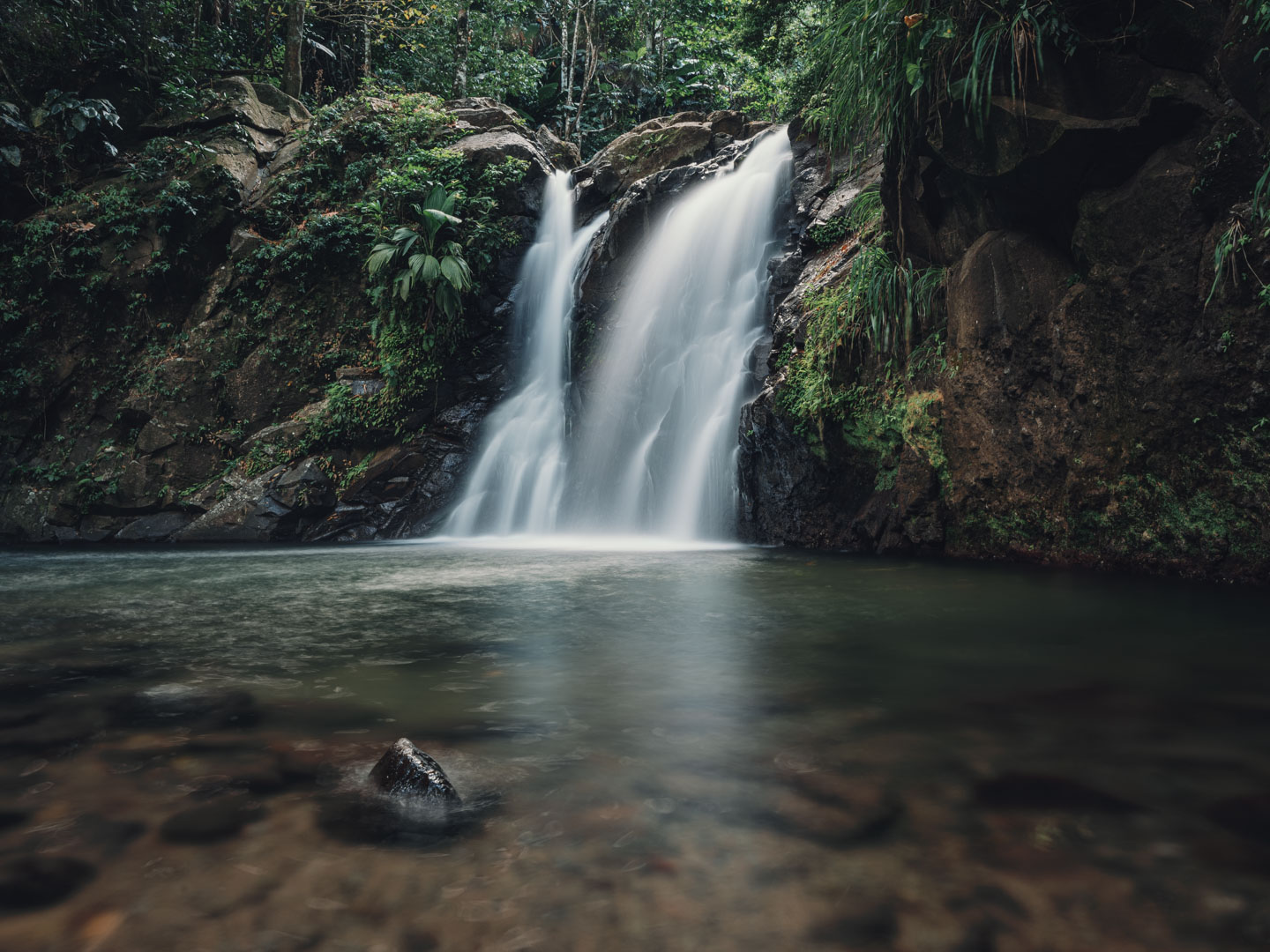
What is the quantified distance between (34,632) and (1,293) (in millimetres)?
10616

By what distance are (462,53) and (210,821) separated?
19058mm

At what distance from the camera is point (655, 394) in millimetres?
9906

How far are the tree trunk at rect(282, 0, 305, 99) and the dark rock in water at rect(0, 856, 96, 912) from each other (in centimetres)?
1683

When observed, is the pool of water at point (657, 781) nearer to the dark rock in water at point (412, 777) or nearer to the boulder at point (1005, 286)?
the dark rock in water at point (412, 777)

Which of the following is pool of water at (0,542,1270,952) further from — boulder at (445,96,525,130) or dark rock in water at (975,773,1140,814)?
boulder at (445,96,525,130)

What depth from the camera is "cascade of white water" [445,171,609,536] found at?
33.9 feet

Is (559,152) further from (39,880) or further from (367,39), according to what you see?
(39,880)

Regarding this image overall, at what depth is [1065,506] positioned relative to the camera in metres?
Answer: 5.87

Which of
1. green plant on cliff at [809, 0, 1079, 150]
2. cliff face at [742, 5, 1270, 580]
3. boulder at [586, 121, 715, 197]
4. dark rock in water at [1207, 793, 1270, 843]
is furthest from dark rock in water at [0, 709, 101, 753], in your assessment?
boulder at [586, 121, 715, 197]

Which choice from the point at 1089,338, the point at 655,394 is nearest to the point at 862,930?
the point at 1089,338

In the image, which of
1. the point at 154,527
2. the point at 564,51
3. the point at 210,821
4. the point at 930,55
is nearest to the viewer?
the point at 210,821

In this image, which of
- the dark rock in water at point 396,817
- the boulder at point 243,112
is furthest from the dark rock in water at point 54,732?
the boulder at point 243,112

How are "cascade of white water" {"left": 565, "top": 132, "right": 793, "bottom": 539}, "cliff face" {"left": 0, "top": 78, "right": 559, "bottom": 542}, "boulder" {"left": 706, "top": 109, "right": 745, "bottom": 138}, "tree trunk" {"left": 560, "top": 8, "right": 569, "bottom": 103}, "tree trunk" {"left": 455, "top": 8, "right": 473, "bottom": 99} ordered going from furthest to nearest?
"tree trunk" {"left": 560, "top": 8, "right": 569, "bottom": 103}, "tree trunk" {"left": 455, "top": 8, "right": 473, "bottom": 99}, "boulder" {"left": 706, "top": 109, "right": 745, "bottom": 138}, "cliff face" {"left": 0, "top": 78, "right": 559, "bottom": 542}, "cascade of white water" {"left": 565, "top": 132, "right": 793, "bottom": 539}

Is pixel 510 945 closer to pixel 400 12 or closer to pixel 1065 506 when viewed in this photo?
pixel 1065 506
